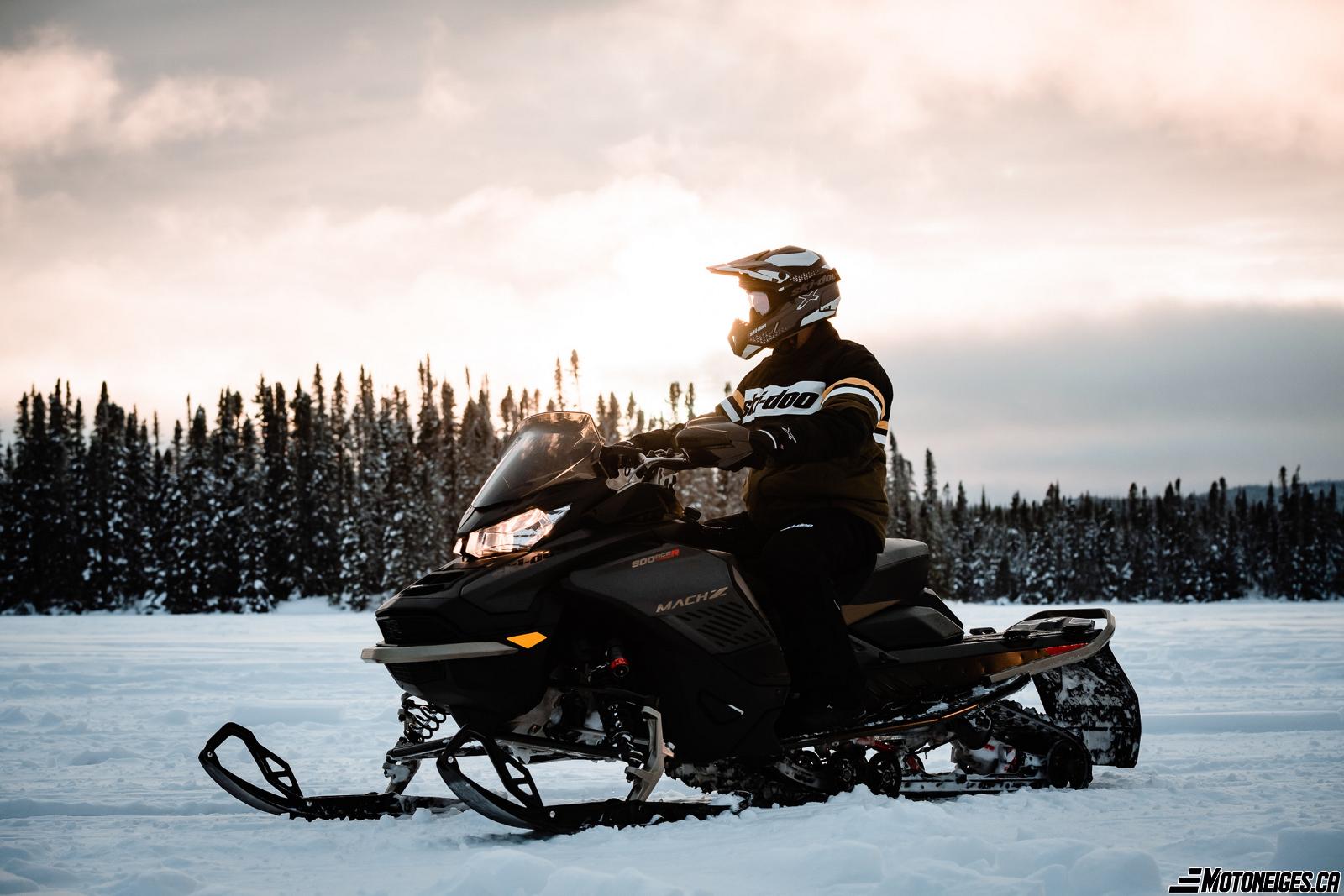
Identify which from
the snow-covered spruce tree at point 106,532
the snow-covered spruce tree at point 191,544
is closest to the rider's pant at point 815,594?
the snow-covered spruce tree at point 191,544

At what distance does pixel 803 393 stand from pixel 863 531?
64cm

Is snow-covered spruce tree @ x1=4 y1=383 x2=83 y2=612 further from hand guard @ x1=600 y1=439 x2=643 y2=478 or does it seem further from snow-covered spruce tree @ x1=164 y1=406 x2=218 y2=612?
hand guard @ x1=600 y1=439 x2=643 y2=478

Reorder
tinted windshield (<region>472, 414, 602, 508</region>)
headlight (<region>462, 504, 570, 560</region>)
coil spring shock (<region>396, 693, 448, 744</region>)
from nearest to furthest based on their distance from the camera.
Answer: headlight (<region>462, 504, 570, 560</region>), tinted windshield (<region>472, 414, 602, 508</region>), coil spring shock (<region>396, 693, 448, 744</region>)

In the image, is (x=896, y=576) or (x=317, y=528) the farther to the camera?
(x=317, y=528)

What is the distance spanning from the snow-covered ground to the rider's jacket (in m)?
1.23

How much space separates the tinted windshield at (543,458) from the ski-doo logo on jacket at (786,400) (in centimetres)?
75

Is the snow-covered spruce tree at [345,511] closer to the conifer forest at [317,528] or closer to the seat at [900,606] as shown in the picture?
the conifer forest at [317,528]

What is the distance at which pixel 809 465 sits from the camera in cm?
417

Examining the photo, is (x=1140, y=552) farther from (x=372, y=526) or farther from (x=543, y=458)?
(x=543, y=458)

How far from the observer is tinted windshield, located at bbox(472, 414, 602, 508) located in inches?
153

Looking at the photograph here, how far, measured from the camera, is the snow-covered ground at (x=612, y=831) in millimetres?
2932

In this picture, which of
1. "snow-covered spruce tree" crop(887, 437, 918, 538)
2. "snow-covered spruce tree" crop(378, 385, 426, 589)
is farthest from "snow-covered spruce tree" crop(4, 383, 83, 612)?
"snow-covered spruce tree" crop(887, 437, 918, 538)

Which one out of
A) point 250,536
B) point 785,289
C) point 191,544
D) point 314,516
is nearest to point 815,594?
point 785,289

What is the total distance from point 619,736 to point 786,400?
1581 mm
